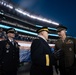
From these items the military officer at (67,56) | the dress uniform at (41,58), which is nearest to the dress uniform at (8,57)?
the dress uniform at (41,58)

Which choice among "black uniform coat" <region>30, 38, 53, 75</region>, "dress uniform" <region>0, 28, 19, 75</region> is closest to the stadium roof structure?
"dress uniform" <region>0, 28, 19, 75</region>

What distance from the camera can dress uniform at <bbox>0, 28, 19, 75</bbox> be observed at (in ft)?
11.1

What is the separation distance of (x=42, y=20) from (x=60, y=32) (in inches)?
2031

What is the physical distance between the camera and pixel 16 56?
11.8ft

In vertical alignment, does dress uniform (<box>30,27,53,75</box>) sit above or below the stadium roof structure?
below

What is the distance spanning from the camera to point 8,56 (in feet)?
11.4

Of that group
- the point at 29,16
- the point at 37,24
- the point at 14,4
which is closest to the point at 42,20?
the point at 37,24

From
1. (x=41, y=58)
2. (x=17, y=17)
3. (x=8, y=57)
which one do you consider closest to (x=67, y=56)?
(x=41, y=58)

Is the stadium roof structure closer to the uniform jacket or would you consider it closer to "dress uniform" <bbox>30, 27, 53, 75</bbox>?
the uniform jacket

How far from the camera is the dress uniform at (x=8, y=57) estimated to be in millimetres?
3371

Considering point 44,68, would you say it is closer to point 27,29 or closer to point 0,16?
point 0,16

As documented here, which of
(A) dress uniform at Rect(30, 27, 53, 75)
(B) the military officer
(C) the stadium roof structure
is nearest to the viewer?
(A) dress uniform at Rect(30, 27, 53, 75)

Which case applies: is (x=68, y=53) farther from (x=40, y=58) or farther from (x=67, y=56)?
(x=40, y=58)

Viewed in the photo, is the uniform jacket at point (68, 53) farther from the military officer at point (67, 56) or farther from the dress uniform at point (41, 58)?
the dress uniform at point (41, 58)
